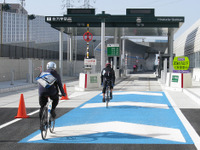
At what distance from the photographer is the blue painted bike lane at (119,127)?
7.51m

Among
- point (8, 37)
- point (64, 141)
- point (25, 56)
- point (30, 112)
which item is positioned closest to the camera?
point (64, 141)

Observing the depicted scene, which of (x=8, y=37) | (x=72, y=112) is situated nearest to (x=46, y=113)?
(x=72, y=112)

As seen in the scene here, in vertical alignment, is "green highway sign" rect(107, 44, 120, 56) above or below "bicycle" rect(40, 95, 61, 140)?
above

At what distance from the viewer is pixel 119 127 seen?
8.96 meters

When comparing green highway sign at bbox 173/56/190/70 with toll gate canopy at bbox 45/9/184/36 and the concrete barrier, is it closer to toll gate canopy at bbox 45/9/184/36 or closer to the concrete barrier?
the concrete barrier

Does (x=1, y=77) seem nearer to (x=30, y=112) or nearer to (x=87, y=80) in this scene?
(x=87, y=80)

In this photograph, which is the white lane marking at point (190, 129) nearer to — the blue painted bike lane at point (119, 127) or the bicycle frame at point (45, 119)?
the blue painted bike lane at point (119, 127)

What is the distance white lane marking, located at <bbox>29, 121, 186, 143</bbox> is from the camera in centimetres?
785

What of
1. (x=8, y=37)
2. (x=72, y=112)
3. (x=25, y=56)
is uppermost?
(x=8, y=37)

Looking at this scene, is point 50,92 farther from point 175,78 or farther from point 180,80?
point 175,78

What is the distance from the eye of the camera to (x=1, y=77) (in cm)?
2858

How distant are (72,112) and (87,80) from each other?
34.3ft

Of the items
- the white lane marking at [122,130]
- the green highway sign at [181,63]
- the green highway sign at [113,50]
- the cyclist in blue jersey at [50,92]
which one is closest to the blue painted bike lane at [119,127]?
the white lane marking at [122,130]

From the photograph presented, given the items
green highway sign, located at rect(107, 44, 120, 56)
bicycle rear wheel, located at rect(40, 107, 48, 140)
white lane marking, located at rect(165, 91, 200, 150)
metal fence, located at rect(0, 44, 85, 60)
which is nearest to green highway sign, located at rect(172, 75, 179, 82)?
white lane marking, located at rect(165, 91, 200, 150)
